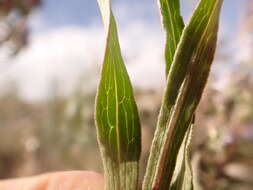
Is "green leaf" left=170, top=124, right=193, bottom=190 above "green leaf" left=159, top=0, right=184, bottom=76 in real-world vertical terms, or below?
below

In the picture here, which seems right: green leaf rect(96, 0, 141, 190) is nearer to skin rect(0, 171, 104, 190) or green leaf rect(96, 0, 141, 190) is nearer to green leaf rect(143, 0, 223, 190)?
green leaf rect(143, 0, 223, 190)

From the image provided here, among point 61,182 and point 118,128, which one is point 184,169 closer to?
point 118,128

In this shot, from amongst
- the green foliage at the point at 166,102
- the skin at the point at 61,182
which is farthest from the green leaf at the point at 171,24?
the skin at the point at 61,182

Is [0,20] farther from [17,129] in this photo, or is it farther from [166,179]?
[17,129]

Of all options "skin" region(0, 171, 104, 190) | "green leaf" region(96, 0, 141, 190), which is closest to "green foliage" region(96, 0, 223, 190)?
"green leaf" region(96, 0, 141, 190)

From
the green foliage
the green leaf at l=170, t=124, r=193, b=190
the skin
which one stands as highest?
the green foliage

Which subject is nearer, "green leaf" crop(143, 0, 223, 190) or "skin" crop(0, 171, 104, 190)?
"green leaf" crop(143, 0, 223, 190)

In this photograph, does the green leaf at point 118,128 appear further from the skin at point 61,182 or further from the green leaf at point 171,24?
the skin at point 61,182
